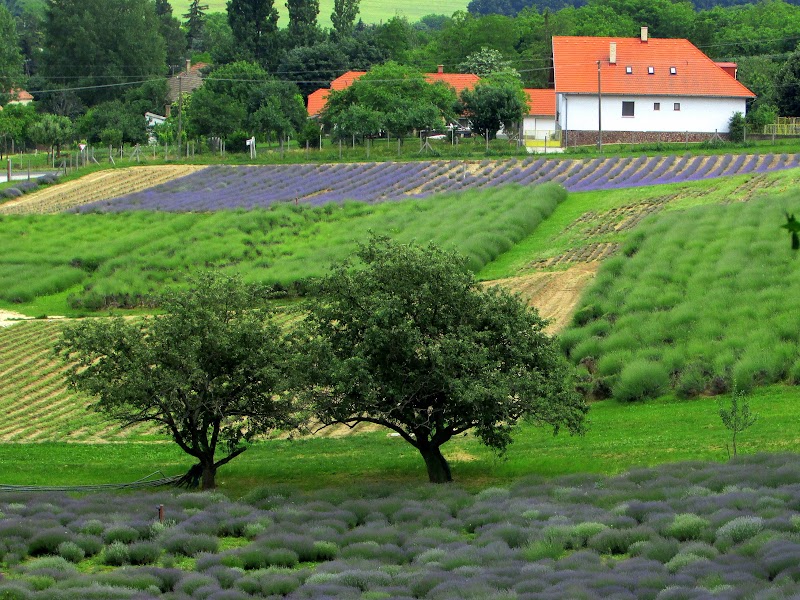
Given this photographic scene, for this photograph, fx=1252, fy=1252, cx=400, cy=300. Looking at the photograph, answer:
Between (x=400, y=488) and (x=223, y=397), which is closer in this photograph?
(x=400, y=488)

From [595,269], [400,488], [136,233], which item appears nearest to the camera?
[400,488]

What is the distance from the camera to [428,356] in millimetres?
27094

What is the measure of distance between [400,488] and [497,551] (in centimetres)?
616

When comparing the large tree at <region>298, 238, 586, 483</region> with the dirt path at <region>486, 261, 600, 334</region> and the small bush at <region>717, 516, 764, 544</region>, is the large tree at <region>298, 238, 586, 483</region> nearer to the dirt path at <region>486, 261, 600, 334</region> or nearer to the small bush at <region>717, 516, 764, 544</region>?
the small bush at <region>717, 516, 764, 544</region>

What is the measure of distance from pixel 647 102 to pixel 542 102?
13.0 m

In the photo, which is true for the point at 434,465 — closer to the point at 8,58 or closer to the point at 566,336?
the point at 566,336

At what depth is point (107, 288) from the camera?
55.9 metres

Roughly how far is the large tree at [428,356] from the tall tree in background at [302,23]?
102m

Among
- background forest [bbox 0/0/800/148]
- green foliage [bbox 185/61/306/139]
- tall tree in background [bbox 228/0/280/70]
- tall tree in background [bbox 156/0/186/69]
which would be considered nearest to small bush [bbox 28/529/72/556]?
green foliage [bbox 185/61/306/139]

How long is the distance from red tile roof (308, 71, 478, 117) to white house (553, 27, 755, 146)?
1629 centimetres

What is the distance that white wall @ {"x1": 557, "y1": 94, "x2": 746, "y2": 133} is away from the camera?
286 feet

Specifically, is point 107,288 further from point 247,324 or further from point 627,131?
point 627,131

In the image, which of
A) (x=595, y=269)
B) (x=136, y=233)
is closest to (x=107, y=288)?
(x=136, y=233)

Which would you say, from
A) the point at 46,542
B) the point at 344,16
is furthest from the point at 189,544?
the point at 344,16
